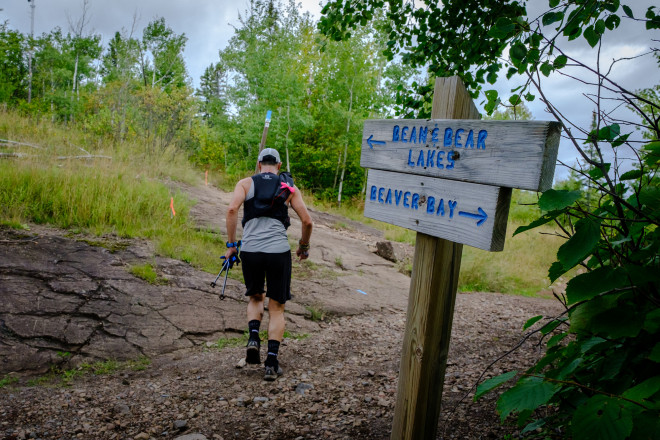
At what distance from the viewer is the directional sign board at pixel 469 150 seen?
5.19ft

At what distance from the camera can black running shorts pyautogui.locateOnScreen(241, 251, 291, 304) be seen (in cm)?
386

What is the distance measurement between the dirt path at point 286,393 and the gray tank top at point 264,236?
1.10 metres

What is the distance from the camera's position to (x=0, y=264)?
4672 millimetres

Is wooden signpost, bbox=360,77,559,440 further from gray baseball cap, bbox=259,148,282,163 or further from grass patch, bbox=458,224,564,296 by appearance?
grass patch, bbox=458,224,564,296

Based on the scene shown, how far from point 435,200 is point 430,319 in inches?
22.7

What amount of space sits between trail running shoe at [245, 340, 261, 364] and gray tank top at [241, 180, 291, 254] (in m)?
0.85

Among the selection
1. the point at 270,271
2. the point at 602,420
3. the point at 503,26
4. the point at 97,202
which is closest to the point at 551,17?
the point at 503,26

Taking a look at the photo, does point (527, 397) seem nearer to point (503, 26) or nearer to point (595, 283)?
point (595, 283)

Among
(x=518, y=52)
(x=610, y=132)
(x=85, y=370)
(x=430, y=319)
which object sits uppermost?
(x=518, y=52)

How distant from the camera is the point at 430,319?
206 centimetres

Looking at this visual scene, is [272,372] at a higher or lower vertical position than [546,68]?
lower

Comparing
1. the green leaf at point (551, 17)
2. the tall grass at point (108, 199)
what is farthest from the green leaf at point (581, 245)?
the tall grass at point (108, 199)

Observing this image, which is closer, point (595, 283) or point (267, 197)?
point (595, 283)

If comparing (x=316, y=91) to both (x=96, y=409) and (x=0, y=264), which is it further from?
(x=96, y=409)
